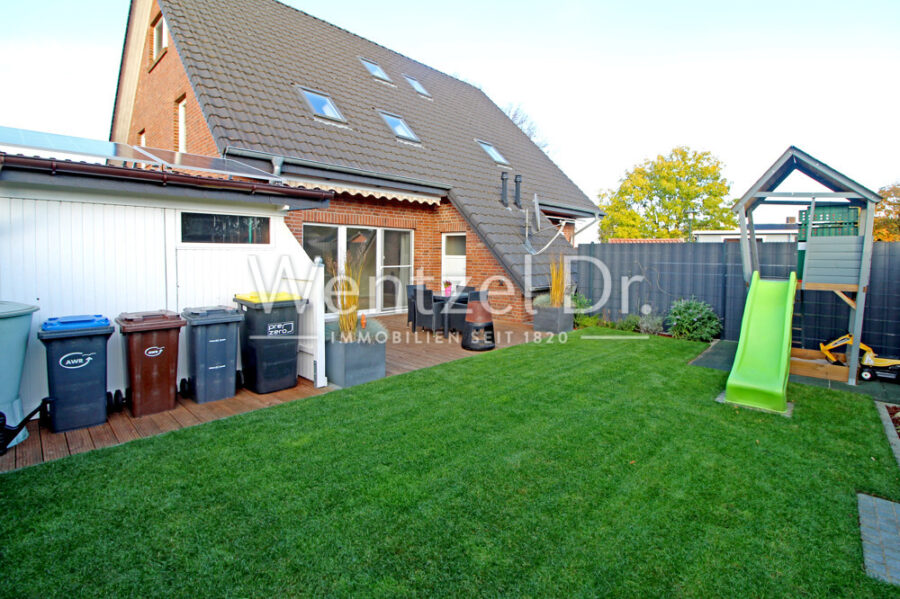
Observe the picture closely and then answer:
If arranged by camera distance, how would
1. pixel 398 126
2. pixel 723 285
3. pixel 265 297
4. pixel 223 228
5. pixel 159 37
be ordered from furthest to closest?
1. pixel 398 126
2. pixel 159 37
3. pixel 723 285
4. pixel 223 228
5. pixel 265 297

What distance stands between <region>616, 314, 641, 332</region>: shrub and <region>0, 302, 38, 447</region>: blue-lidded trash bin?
10316 mm

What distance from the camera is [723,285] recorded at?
32.7ft

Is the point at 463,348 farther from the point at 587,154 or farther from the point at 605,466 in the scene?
A: the point at 587,154

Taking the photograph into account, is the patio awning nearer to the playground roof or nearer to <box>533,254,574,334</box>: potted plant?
<box>533,254,574,334</box>: potted plant

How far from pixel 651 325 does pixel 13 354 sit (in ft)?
34.9

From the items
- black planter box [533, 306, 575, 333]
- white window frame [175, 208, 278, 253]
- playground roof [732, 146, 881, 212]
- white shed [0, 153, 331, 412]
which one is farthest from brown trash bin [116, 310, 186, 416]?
playground roof [732, 146, 881, 212]

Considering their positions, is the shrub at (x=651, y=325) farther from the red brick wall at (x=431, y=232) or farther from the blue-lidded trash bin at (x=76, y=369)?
the blue-lidded trash bin at (x=76, y=369)

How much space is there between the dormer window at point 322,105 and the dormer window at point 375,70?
3541mm

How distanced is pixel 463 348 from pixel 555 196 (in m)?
9.50

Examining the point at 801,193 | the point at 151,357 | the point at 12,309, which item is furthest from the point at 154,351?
the point at 801,193

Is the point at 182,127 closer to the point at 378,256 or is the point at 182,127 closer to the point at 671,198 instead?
the point at 378,256

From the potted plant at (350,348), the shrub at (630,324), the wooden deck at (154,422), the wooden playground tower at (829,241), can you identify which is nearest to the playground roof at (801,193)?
the wooden playground tower at (829,241)

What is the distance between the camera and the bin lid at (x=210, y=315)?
5320 millimetres

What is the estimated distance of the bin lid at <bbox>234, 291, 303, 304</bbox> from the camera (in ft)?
18.7
